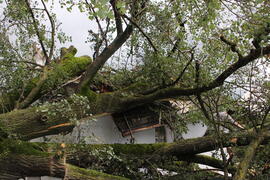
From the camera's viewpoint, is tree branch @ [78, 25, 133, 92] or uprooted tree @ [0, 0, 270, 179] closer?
uprooted tree @ [0, 0, 270, 179]

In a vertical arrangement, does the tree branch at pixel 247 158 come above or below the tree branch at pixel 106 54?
below

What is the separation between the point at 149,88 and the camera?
7.60 meters

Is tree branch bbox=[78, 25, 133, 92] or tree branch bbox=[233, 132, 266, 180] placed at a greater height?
tree branch bbox=[78, 25, 133, 92]

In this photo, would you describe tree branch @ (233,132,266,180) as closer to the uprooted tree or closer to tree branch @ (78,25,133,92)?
the uprooted tree

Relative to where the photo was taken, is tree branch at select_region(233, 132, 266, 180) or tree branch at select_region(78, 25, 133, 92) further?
tree branch at select_region(78, 25, 133, 92)

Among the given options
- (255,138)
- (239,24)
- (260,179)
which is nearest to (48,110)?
(239,24)

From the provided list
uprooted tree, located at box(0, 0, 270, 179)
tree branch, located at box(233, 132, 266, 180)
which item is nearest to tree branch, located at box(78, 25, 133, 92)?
uprooted tree, located at box(0, 0, 270, 179)

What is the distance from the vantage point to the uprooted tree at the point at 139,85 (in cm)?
549

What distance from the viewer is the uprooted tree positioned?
5.49m

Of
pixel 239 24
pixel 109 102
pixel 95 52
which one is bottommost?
pixel 109 102

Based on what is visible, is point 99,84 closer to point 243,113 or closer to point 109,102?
point 109,102

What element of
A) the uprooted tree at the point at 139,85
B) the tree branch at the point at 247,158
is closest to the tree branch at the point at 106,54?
the uprooted tree at the point at 139,85

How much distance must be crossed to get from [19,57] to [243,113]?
19.6 feet

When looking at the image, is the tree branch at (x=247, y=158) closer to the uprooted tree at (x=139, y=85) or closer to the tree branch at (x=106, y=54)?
the uprooted tree at (x=139, y=85)
